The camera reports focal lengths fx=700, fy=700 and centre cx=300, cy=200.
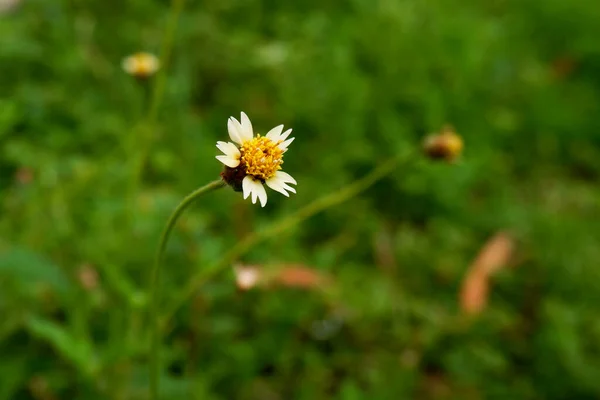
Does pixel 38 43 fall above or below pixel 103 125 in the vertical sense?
above

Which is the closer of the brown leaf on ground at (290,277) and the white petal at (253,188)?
the white petal at (253,188)

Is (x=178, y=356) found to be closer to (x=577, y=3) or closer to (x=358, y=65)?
(x=358, y=65)

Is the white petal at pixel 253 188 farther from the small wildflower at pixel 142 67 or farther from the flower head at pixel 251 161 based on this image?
the small wildflower at pixel 142 67

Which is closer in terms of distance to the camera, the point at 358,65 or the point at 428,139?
the point at 428,139

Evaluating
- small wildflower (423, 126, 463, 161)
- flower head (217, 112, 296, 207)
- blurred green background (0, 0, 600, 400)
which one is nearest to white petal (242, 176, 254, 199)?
flower head (217, 112, 296, 207)

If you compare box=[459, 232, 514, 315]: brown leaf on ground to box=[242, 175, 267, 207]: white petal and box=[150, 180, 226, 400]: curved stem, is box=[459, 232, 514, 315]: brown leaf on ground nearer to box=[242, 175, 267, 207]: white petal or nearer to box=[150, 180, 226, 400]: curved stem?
box=[150, 180, 226, 400]: curved stem

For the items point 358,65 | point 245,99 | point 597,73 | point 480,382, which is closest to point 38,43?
point 245,99

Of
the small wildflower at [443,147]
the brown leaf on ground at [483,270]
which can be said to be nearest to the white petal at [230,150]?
the small wildflower at [443,147]
